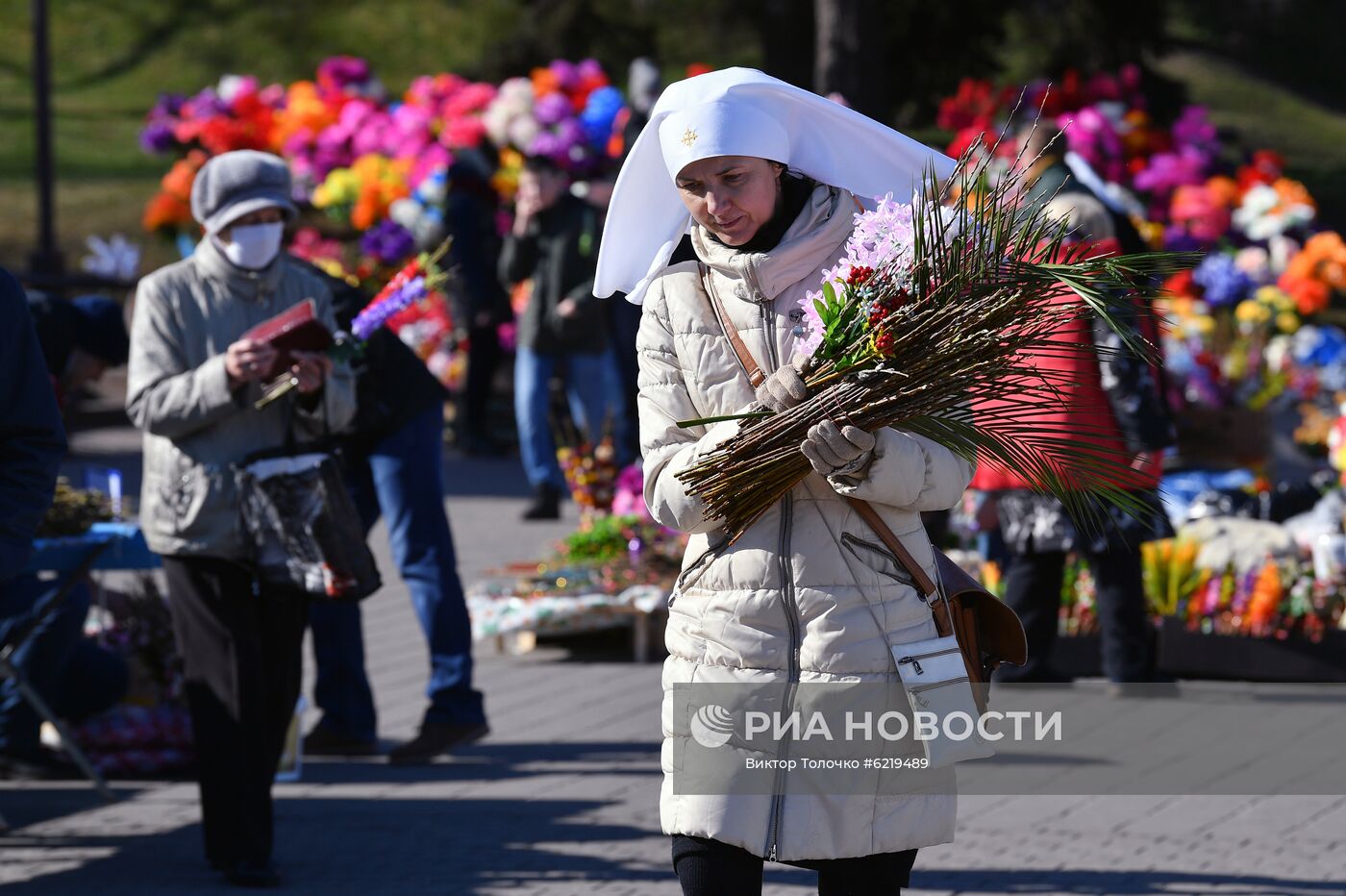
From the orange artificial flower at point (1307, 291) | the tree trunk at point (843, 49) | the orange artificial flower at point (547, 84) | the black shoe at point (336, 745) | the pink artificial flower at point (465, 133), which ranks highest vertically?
the tree trunk at point (843, 49)

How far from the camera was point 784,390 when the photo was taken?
3.46 meters

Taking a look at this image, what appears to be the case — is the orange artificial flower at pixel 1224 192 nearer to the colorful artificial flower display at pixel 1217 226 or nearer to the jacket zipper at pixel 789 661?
the colorful artificial flower display at pixel 1217 226

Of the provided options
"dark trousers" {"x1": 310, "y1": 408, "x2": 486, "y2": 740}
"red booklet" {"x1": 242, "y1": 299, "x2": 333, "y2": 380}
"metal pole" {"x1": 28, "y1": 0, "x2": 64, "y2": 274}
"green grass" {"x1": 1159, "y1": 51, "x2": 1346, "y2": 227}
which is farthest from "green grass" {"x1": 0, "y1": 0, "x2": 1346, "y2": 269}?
"red booklet" {"x1": 242, "y1": 299, "x2": 333, "y2": 380}

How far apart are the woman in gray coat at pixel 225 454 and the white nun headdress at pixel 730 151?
1.68m

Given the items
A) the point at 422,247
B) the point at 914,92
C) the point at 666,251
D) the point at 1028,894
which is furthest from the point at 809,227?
the point at 914,92

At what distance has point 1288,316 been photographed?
1436cm

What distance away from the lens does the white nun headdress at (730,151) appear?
354 centimetres

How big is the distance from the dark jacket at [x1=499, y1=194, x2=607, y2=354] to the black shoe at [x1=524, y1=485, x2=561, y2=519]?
2.65 ft

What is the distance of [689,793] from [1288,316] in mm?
11710

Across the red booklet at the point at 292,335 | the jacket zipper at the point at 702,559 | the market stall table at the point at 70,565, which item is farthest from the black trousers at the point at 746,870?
the market stall table at the point at 70,565

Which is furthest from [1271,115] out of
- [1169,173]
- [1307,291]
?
[1307,291]

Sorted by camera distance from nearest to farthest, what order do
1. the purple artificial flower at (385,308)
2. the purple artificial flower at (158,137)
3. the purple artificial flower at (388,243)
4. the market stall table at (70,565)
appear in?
the purple artificial flower at (385,308) < the market stall table at (70,565) < the purple artificial flower at (388,243) < the purple artificial flower at (158,137)

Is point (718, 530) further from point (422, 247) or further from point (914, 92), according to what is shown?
point (914, 92)

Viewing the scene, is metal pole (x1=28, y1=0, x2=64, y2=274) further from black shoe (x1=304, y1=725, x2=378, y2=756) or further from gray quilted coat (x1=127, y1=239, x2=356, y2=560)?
gray quilted coat (x1=127, y1=239, x2=356, y2=560)
